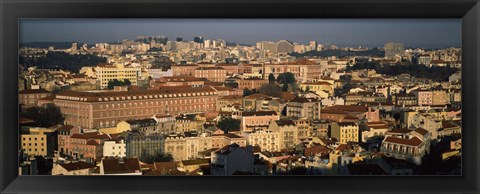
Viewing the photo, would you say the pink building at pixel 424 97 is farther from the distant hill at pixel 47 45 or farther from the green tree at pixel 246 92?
the distant hill at pixel 47 45

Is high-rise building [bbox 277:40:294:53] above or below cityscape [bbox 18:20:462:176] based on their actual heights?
above

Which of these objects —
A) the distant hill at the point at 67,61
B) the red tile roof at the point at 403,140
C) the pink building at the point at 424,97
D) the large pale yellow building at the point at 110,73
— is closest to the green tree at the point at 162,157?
the large pale yellow building at the point at 110,73

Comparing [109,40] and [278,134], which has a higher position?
[109,40]

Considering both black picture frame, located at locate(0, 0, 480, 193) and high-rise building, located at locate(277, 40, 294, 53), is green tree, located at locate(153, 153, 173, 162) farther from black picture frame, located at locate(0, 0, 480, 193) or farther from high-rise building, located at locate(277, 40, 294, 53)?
high-rise building, located at locate(277, 40, 294, 53)

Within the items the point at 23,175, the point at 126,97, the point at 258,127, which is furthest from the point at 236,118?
the point at 23,175

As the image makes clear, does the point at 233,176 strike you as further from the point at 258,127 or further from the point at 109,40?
the point at 109,40

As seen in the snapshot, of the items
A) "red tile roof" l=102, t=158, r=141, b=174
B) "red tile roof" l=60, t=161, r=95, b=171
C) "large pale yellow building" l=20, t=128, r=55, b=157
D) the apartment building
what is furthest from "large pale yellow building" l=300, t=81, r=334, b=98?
"large pale yellow building" l=20, t=128, r=55, b=157
